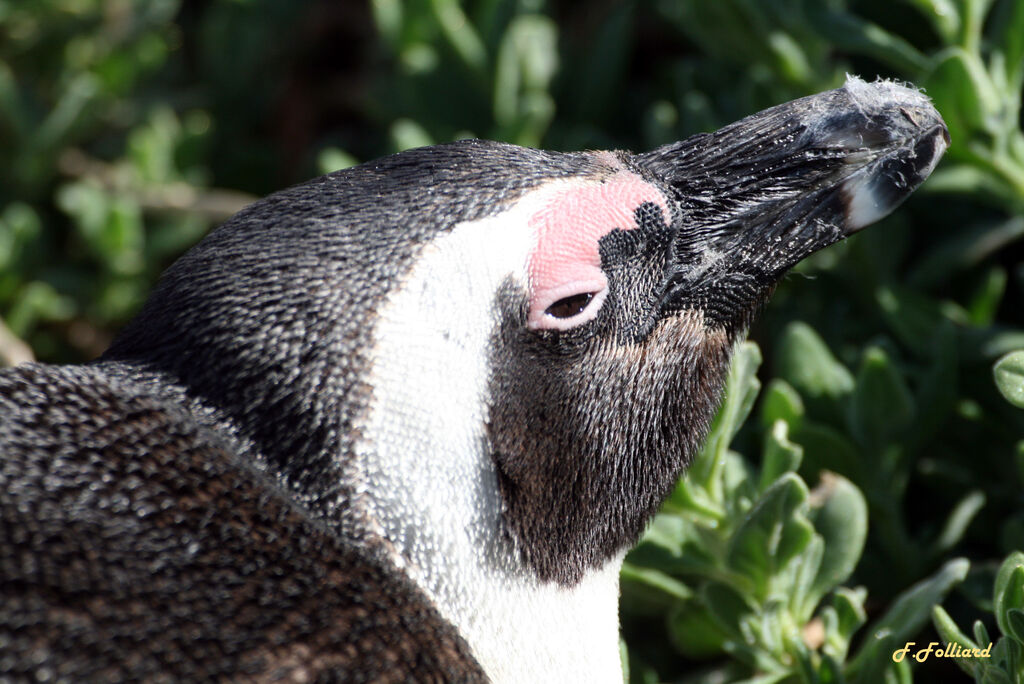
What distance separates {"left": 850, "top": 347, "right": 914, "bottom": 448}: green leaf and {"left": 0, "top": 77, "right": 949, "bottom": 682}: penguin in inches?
14.3

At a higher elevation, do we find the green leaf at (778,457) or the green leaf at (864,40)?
the green leaf at (864,40)

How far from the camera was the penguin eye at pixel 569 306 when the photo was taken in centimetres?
147

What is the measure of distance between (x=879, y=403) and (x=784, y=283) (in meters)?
0.59

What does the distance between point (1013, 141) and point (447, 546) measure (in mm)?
1269

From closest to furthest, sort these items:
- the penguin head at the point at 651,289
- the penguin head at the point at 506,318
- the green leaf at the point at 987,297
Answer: the penguin head at the point at 506,318
the penguin head at the point at 651,289
the green leaf at the point at 987,297

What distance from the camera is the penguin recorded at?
49.6 inches

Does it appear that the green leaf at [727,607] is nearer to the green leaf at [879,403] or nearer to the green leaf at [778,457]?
the green leaf at [778,457]

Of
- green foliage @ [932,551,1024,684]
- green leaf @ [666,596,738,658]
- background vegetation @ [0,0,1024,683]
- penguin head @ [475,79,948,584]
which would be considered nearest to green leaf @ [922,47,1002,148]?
background vegetation @ [0,0,1024,683]

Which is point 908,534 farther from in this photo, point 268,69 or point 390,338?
point 268,69

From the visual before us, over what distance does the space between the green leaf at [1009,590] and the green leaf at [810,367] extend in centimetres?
61

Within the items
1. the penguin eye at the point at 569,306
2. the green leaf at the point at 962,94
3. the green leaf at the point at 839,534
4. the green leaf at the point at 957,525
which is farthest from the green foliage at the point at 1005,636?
the green leaf at the point at 962,94

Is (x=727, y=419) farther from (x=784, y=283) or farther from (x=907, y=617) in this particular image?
(x=784, y=283)

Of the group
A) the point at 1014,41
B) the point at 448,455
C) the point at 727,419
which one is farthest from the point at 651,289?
the point at 1014,41

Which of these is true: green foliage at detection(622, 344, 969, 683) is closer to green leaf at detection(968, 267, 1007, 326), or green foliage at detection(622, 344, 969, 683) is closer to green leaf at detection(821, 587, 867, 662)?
green leaf at detection(821, 587, 867, 662)
